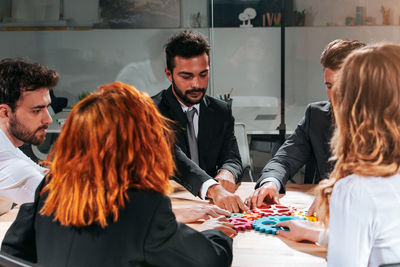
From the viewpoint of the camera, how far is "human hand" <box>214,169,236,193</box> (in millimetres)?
2301

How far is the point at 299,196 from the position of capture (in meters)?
2.16

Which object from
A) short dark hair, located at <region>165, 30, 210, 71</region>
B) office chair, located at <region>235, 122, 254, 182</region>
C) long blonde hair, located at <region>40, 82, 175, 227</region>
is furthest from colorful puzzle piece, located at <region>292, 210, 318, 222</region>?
office chair, located at <region>235, 122, 254, 182</region>

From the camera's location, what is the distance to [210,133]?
277cm

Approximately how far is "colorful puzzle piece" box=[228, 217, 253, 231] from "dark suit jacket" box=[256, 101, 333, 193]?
634 mm

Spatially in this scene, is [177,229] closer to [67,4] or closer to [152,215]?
[152,215]

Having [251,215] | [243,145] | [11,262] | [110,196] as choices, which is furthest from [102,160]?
[243,145]

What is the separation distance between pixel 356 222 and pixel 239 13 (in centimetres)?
357

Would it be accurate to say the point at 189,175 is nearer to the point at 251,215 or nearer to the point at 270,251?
the point at 251,215

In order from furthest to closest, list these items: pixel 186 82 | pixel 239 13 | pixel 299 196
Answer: pixel 239 13, pixel 186 82, pixel 299 196

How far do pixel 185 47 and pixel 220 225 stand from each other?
134 cm

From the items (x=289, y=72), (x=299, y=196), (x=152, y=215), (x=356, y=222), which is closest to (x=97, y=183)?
(x=152, y=215)

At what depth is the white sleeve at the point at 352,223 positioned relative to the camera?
3.51 ft

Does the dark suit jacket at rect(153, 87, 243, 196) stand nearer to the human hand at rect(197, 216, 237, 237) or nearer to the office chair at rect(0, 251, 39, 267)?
the human hand at rect(197, 216, 237, 237)

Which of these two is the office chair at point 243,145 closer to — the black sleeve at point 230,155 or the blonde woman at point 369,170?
the black sleeve at point 230,155
